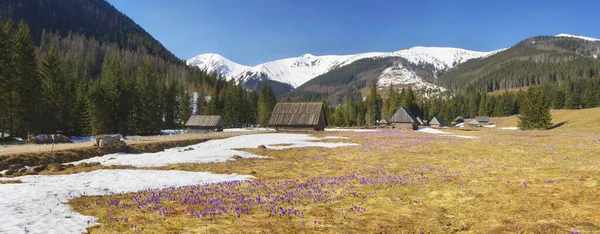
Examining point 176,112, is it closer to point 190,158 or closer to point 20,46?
point 20,46

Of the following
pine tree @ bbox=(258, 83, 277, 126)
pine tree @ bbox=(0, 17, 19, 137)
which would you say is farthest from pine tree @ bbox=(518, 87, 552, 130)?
pine tree @ bbox=(0, 17, 19, 137)

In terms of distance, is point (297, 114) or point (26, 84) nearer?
point (26, 84)

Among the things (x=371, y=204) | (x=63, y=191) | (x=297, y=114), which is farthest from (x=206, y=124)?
(x=371, y=204)

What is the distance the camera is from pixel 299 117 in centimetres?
6688

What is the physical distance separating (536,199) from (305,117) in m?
56.6

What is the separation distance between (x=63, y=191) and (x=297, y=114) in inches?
2205

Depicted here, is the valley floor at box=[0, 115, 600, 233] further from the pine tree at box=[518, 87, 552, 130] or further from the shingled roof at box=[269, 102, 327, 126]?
the pine tree at box=[518, 87, 552, 130]

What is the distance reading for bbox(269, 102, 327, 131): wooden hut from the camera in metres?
65.2

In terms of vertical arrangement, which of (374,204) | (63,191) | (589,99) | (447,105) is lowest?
(374,204)

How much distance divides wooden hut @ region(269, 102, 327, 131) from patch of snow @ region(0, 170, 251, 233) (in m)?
46.9

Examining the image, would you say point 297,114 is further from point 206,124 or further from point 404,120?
point 404,120

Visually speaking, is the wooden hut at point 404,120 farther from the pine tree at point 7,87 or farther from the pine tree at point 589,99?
the pine tree at point 589,99

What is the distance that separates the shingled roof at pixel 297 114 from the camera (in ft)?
215

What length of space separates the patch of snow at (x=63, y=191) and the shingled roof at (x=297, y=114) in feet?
155
